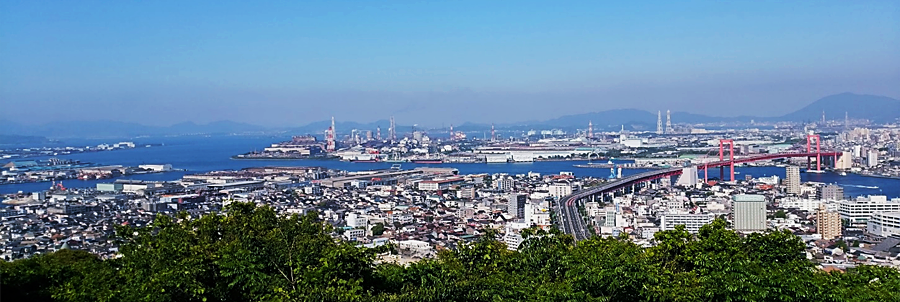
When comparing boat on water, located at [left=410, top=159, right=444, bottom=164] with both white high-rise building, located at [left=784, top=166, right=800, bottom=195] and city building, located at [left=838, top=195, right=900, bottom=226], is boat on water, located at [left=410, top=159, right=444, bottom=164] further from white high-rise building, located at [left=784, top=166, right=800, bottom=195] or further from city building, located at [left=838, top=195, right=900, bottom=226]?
city building, located at [left=838, top=195, right=900, bottom=226]

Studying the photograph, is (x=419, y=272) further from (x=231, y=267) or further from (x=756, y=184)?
(x=756, y=184)

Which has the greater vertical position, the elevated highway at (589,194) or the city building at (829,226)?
the city building at (829,226)

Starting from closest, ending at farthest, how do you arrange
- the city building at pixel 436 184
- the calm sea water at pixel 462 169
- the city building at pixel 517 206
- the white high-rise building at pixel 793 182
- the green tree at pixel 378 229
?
the green tree at pixel 378 229 → the city building at pixel 517 206 → the white high-rise building at pixel 793 182 → the calm sea water at pixel 462 169 → the city building at pixel 436 184

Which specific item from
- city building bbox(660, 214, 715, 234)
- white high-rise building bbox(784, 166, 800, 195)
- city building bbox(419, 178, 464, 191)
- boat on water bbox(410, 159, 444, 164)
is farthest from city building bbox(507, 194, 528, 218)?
boat on water bbox(410, 159, 444, 164)

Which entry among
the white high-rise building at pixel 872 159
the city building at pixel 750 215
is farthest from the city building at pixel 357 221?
the white high-rise building at pixel 872 159

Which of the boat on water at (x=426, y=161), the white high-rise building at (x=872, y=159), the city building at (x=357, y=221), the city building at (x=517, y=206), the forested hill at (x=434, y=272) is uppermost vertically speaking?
the forested hill at (x=434, y=272)

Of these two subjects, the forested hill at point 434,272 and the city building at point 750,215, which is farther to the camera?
the city building at point 750,215

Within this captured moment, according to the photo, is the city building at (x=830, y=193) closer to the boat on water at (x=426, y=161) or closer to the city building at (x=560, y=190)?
the city building at (x=560, y=190)

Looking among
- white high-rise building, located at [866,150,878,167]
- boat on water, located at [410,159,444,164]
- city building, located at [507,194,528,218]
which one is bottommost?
boat on water, located at [410,159,444,164]
